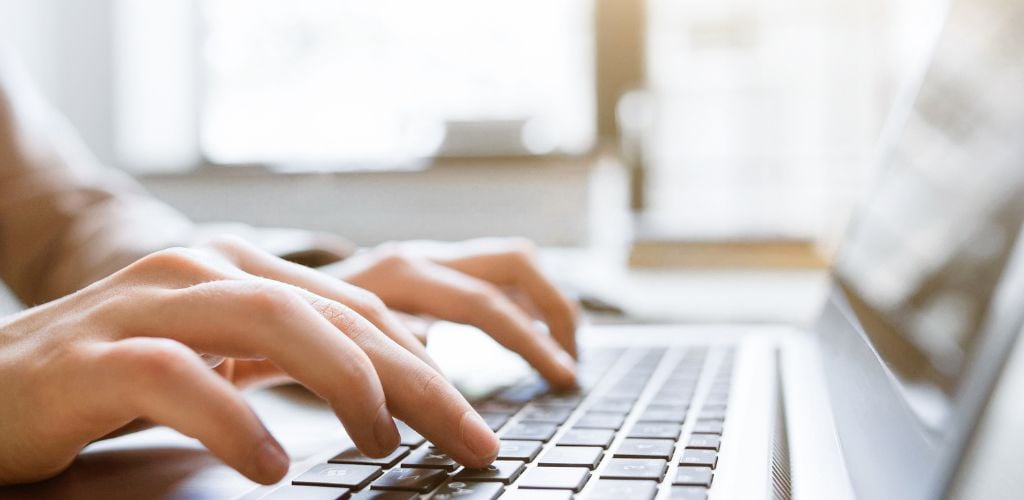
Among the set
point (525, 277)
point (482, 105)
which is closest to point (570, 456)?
point (525, 277)

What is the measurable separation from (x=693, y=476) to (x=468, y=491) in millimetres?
79

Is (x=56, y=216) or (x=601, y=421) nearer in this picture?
(x=601, y=421)

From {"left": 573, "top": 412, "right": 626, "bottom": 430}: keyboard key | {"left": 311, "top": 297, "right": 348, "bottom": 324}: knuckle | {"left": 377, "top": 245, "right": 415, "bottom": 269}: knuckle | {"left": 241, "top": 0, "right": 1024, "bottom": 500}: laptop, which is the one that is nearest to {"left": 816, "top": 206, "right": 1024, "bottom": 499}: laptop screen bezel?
{"left": 241, "top": 0, "right": 1024, "bottom": 500}: laptop

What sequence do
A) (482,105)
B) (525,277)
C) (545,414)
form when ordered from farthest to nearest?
(482,105)
(525,277)
(545,414)

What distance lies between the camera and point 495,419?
1.49 ft

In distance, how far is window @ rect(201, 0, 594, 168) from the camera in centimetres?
230

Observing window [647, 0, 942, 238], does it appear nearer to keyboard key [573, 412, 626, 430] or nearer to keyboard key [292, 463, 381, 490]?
keyboard key [573, 412, 626, 430]

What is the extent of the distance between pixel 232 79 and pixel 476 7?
2.32ft

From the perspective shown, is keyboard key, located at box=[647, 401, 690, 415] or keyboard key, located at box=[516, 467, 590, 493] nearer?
keyboard key, located at box=[516, 467, 590, 493]

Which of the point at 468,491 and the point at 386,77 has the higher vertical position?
the point at 386,77

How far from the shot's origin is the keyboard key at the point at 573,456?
0.34 metres

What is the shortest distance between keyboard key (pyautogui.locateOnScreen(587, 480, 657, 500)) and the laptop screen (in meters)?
0.09

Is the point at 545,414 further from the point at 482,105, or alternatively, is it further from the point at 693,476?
the point at 482,105

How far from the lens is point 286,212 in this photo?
222cm
